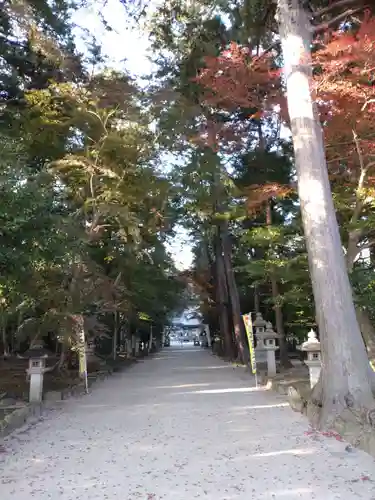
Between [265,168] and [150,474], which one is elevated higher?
[265,168]

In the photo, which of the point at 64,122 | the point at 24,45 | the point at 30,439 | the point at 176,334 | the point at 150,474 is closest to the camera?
the point at 150,474

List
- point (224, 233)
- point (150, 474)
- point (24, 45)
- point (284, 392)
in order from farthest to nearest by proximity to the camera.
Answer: point (224, 233) < point (24, 45) < point (284, 392) < point (150, 474)

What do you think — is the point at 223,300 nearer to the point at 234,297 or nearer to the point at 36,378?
the point at 234,297

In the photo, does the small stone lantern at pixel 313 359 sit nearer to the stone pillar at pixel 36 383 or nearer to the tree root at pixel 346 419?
the tree root at pixel 346 419

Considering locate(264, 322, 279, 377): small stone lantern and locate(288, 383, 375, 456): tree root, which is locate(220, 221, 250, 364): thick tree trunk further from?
locate(288, 383, 375, 456): tree root

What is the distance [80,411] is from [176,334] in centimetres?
8809

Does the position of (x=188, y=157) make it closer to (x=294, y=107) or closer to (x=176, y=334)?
(x=294, y=107)

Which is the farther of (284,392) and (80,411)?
(284,392)

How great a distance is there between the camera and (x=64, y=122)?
1188 cm

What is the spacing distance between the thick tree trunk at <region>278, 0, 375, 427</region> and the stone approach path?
2.59 ft

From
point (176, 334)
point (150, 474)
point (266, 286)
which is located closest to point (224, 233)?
point (266, 286)

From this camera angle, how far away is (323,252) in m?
6.77

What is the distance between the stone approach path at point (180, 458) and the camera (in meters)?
3.81

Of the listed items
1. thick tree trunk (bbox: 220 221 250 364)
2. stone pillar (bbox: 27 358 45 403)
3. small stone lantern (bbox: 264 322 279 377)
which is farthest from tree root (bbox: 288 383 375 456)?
thick tree trunk (bbox: 220 221 250 364)
